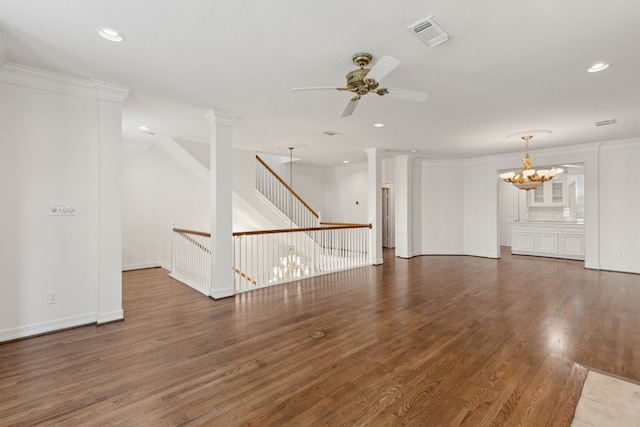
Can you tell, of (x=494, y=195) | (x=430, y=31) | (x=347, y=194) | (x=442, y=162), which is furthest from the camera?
(x=347, y=194)

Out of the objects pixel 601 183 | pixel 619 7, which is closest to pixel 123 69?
pixel 619 7

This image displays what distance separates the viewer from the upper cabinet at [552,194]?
8539 mm

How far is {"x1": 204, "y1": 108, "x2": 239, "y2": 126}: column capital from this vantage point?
13.7ft

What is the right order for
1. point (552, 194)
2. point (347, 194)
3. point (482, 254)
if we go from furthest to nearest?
point (347, 194) → point (552, 194) → point (482, 254)

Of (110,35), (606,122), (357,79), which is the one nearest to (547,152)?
(606,122)

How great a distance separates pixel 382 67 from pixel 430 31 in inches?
17.1

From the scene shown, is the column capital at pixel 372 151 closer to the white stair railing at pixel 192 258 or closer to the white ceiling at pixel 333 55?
the white ceiling at pixel 333 55

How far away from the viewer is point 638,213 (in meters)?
5.83

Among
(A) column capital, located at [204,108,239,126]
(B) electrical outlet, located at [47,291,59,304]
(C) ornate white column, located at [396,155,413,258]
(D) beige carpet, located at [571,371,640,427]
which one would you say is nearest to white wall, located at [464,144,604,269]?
(C) ornate white column, located at [396,155,413,258]

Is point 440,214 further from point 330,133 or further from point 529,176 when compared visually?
point 330,133

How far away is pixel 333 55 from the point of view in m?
2.64

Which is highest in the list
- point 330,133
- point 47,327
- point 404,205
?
point 330,133

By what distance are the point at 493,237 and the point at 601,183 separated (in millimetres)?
2413

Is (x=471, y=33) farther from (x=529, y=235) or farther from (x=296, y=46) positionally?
(x=529, y=235)
